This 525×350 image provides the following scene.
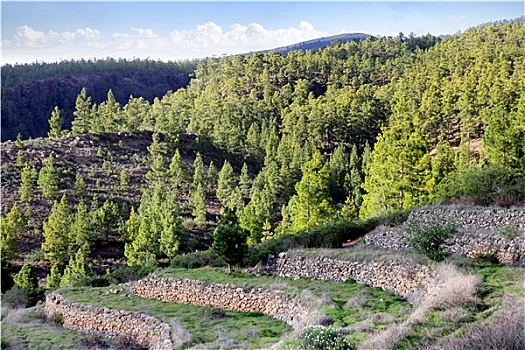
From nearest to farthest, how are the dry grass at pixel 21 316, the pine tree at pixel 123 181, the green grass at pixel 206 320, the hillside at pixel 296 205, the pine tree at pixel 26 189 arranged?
1. the green grass at pixel 206 320
2. the hillside at pixel 296 205
3. the dry grass at pixel 21 316
4. the pine tree at pixel 26 189
5. the pine tree at pixel 123 181

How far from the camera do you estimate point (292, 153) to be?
70188mm

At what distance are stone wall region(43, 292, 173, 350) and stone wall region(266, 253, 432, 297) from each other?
23.0 feet

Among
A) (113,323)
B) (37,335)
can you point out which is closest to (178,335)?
(113,323)

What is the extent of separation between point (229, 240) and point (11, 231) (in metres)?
31.9

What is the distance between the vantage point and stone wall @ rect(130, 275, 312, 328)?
17141mm

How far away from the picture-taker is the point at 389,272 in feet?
58.6

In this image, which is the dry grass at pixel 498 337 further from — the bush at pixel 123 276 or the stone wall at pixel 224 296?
the bush at pixel 123 276

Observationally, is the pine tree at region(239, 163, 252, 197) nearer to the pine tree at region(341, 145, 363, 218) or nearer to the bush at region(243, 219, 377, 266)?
the pine tree at region(341, 145, 363, 218)

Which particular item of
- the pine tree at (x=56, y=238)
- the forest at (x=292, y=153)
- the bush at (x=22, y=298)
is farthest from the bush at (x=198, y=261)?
the pine tree at (x=56, y=238)

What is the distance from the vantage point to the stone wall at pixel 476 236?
16.9m

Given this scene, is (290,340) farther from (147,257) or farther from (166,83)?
(166,83)

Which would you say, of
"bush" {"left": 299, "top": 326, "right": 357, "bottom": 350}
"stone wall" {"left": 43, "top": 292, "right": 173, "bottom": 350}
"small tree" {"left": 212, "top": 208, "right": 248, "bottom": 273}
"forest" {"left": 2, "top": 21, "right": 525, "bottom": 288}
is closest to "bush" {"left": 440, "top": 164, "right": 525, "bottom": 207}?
"forest" {"left": 2, "top": 21, "right": 525, "bottom": 288}

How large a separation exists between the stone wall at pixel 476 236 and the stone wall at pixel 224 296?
249 inches

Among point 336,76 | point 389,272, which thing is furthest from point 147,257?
point 336,76
